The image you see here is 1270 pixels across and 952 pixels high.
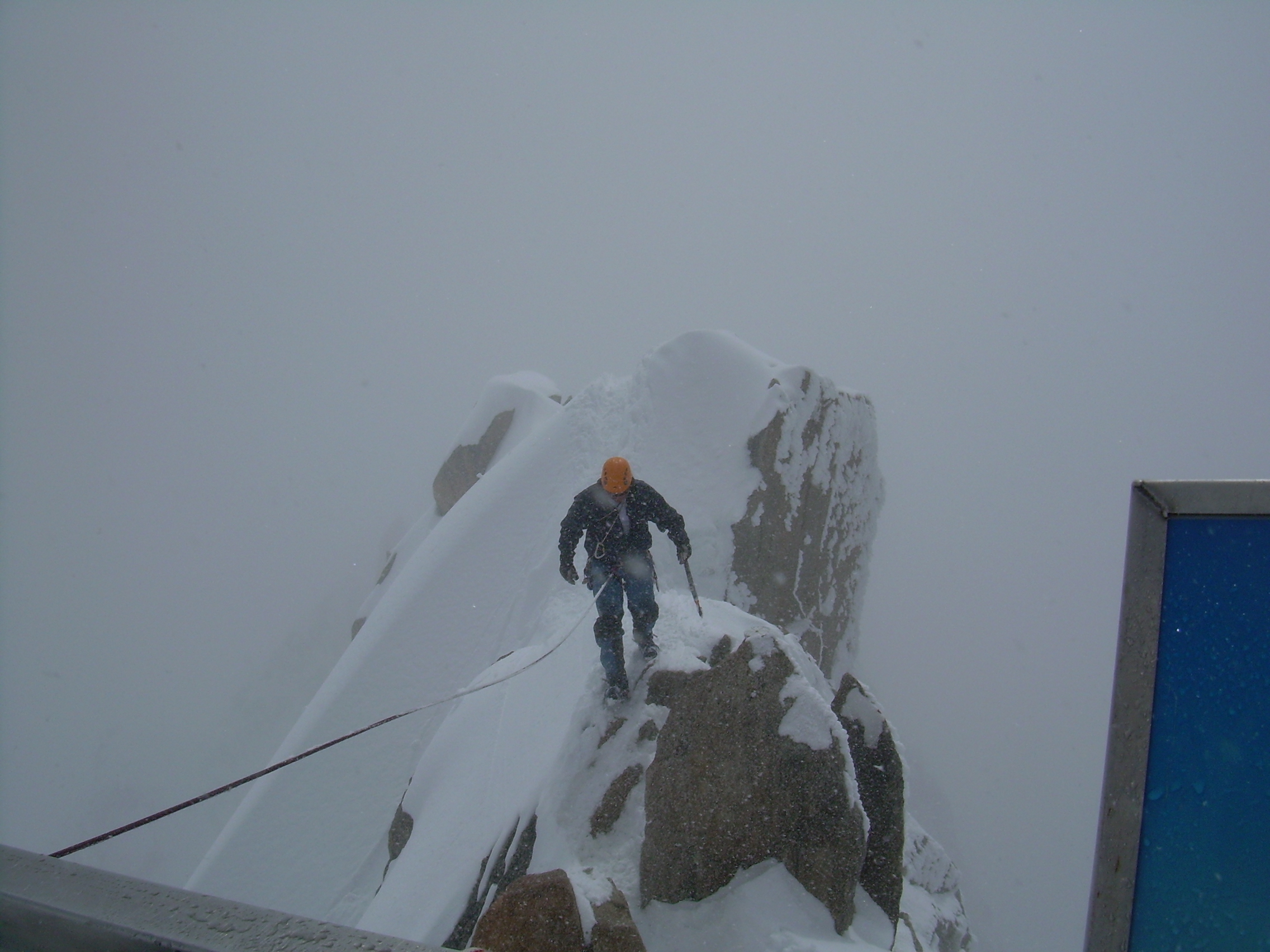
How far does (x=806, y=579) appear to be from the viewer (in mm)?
11445

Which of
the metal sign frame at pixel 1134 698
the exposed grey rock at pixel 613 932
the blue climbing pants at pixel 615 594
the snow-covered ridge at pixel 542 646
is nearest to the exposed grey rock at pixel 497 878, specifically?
the snow-covered ridge at pixel 542 646

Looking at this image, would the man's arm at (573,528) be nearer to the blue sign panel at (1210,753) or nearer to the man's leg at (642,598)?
the man's leg at (642,598)

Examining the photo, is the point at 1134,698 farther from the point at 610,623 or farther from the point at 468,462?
the point at 468,462

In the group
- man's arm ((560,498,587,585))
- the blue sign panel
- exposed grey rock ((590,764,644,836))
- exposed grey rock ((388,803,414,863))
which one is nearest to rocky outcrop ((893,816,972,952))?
exposed grey rock ((590,764,644,836))

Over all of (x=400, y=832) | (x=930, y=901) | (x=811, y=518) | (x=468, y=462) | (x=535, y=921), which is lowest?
(x=400, y=832)

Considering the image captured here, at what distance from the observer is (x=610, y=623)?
5.34m

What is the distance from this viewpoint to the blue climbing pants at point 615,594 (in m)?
5.34

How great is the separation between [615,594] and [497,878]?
2.35 metres

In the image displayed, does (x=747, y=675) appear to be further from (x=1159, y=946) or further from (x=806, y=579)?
(x=806, y=579)

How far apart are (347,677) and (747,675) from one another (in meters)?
8.40

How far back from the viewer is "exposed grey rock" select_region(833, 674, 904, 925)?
15.4ft

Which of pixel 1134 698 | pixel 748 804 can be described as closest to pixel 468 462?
pixel 748 804

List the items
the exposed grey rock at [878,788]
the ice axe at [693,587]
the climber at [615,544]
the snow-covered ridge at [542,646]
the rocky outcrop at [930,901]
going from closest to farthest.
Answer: the exposed grey rock at [878,788]
the snow-covered ridge at [542,646]
the climber at [615,544]
the ice axe at [693,587]
the rocky outcrop at [930,901]

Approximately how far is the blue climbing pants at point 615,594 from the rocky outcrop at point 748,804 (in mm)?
865
